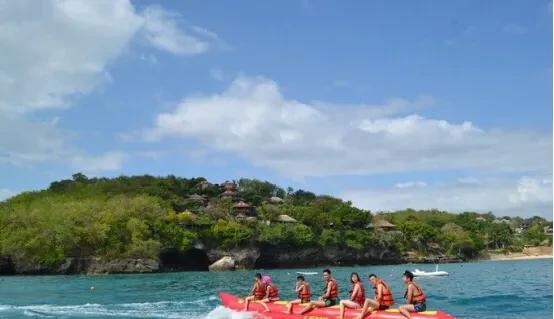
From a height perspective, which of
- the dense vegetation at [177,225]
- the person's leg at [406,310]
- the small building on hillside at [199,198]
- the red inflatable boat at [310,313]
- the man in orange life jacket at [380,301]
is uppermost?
the small building on hillside at [199,198]

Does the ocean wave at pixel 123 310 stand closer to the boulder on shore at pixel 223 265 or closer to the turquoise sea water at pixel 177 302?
the turquoise sea water at pixel 177 302

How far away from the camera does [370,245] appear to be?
94750 mm

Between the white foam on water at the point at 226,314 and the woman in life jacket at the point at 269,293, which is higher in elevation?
the woman in life jacket at the point at 269,293

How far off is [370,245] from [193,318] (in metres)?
73.6

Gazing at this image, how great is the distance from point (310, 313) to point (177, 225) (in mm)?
57437

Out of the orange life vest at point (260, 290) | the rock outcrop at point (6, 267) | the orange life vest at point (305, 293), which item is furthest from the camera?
the rock outcrop at point (6, 267)

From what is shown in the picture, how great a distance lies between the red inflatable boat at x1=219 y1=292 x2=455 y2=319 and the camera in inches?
666

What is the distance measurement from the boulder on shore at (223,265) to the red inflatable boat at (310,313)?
51793 millimetres

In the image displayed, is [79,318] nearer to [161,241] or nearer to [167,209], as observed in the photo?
[161,241]

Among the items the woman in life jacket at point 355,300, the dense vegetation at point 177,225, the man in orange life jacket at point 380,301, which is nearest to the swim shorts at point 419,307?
the man in orange life jacket at point 380,301

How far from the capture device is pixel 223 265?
76562mm

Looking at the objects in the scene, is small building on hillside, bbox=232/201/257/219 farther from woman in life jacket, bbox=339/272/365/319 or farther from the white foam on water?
woman in life jacket, bbox=339/272/365/319

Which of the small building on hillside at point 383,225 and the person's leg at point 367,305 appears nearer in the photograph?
the person's leg at point 367,305

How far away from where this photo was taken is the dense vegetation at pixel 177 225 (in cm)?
6819
